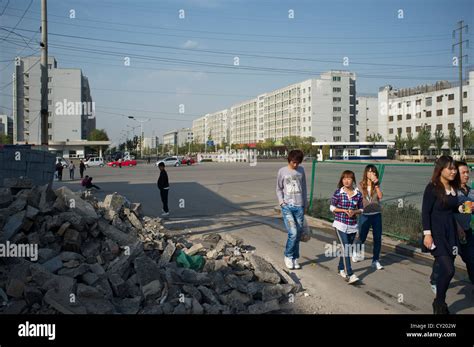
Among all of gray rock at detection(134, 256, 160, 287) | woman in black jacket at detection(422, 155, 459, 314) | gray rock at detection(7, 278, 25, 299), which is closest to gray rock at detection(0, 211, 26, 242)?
gray rock at detection(7, 278, 25, 299)

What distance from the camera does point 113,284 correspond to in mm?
4824

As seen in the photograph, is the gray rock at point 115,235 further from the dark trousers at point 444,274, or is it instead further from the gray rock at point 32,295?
the dark trousers at point 444,274

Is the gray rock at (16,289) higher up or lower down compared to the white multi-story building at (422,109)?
lower down

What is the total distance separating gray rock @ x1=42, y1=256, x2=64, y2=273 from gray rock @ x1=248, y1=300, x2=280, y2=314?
2649 millimetres

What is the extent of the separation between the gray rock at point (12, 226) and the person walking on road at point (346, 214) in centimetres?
481

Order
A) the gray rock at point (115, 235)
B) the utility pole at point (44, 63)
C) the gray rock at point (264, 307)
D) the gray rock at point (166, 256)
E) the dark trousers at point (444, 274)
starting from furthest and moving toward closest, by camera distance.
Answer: the utility pole at point (44, 63) < the gray rock at point (115, 235) < the gray rock at point (166, 256) < the gray rock at point (264, 307) < the dark trousers at point (444, 274)

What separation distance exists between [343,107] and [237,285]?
11190cm

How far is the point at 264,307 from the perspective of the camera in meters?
4.64

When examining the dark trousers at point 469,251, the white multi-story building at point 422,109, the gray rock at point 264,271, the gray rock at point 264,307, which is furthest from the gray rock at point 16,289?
the white multi-story building at point 422,109

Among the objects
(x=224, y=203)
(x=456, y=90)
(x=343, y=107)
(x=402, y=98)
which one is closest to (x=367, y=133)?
(x=343, y=107)

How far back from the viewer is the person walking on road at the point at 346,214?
19.5 ft

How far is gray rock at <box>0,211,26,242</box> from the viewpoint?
18.0 feet

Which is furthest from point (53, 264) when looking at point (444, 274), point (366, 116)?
point (366, 116)
